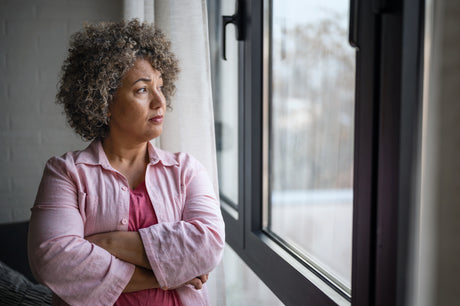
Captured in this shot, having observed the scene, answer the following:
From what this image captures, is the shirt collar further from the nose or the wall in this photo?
the wall

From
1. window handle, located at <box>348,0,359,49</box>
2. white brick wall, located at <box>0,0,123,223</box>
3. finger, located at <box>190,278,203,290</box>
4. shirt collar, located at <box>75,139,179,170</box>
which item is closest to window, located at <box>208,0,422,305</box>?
window handle, located at <box>348,0,359,49</box>

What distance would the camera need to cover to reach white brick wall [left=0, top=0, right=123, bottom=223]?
203 cm

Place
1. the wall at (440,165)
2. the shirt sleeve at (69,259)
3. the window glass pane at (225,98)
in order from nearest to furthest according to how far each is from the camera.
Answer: the wall at (440,165) < the shirt sleeve at (69,259) < the window glass pane at (225,98)

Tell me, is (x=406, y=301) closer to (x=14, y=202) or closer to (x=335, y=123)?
(x=335, y=123)

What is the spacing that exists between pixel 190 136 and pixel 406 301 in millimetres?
909

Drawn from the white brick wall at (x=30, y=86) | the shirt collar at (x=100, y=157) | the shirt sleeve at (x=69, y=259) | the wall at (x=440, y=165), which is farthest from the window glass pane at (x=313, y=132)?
the white brick wall at (x=30, y=86)

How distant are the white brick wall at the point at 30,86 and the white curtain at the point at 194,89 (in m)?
0.84

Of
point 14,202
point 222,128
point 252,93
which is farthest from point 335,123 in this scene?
point 14,202

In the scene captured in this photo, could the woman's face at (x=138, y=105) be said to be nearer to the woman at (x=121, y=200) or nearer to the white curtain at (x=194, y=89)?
the woman at (x=121, y=200)

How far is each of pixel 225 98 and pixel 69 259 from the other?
1350 mm

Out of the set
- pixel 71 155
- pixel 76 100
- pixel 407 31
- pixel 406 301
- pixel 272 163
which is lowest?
pixel 406 301

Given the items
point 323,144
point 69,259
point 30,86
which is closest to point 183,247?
point 69,259

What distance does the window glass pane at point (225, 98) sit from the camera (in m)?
1.95

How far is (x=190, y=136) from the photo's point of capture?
1464 millimetres
